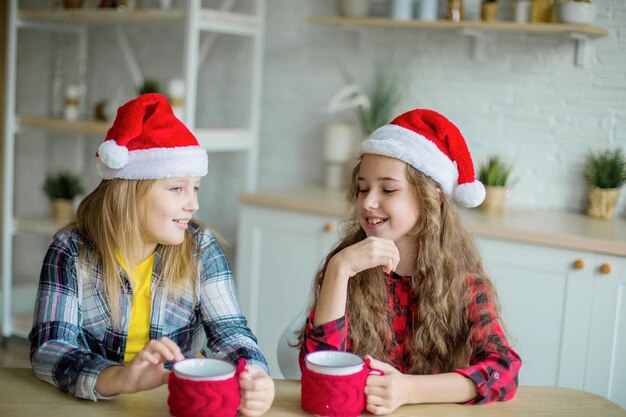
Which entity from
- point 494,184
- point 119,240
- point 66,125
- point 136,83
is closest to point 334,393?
point 119,240

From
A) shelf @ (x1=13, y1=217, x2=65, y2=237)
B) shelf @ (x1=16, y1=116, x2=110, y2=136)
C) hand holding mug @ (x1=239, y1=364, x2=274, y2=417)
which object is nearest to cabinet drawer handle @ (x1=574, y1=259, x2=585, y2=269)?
hand holding mug @ (x1=239, y1=364, x2=274, y2=417)

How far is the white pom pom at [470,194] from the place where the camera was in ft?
5.95

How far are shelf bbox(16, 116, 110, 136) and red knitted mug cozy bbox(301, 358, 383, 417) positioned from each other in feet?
7.81

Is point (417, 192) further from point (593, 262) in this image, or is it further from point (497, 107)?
point (497, 107)

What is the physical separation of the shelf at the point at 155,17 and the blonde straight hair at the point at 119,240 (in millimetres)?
1698

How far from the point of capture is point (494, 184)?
3090 millimetres

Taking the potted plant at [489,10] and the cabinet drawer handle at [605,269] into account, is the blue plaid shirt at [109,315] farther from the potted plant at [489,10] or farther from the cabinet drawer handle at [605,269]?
the potted plant at [489,10]

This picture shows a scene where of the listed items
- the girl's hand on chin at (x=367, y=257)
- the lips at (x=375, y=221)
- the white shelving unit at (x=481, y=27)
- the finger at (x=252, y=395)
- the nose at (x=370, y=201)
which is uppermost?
the white shelving unit at (x=481, y=27)

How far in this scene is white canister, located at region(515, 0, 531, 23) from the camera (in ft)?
10.3

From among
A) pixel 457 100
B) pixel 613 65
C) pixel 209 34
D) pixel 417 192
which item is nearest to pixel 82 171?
pixel 209 34

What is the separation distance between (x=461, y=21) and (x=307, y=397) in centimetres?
211

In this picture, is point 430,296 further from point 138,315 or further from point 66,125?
point 66,125

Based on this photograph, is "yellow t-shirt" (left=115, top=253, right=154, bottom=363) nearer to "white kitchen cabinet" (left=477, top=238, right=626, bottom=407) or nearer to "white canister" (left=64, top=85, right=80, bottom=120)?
"white kitchen cabinet" (left=477, top=238, right=626, bottom=407)

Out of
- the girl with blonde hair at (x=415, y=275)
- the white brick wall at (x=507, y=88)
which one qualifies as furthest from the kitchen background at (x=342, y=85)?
the girl with blonde hair at (x=415, y=275)
